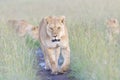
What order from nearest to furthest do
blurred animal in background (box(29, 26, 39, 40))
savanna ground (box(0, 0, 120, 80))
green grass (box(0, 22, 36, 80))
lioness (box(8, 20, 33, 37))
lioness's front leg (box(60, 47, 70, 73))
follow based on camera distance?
1. savanna ground (box(0, 0, 120, 80))
2. green grass (box(0, 22, 36, 80))
3. lioness's front leg (box(60, 47, 70, 73))
4. blurred animal in background (box(29, 26, 39, 40))
5. lioness (box(8, 20, 33, 37))

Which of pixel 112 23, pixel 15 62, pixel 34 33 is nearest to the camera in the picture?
pixel 15 62

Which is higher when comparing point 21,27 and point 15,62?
point 21,27

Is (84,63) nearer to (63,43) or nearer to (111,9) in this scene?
(63,43)

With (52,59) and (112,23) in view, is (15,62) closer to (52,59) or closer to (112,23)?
(52,59)

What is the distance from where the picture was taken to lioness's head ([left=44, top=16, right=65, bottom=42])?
732 centimetres

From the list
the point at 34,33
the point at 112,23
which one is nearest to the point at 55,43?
the point at 112,23

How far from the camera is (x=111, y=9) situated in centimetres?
1038

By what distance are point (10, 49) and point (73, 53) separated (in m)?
0.92

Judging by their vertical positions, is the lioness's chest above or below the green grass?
above

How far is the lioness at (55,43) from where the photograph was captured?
735 centimetres

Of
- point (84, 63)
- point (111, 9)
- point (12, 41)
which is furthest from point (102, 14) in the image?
point (84, 63)

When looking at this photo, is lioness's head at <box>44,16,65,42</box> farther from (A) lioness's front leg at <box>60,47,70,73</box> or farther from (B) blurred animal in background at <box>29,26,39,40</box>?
(B) blurred animal in background at <box>29,26,39,40</box>

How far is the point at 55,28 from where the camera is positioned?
289 inches

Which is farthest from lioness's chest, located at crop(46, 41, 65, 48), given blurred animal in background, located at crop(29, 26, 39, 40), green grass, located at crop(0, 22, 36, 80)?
blurred animal in background, located at crop(29, 26, 39, 40)
